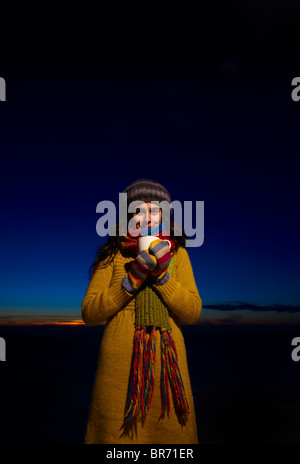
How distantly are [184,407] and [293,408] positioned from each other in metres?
5.09

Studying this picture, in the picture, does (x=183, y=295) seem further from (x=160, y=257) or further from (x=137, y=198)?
(x=137, y=198)

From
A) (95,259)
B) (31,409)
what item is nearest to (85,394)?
(31,409)

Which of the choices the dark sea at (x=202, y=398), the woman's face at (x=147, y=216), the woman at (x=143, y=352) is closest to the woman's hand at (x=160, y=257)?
the woman at (x=143, y=352)

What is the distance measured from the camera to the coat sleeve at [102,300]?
152cm

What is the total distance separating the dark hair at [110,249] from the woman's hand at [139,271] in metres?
0.31

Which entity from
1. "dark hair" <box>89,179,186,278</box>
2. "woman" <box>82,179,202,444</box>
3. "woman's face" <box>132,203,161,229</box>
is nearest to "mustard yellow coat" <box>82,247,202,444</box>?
"woman" <box>82,179,202,444</box>

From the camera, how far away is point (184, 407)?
1457mm

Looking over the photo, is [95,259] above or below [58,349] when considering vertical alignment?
above

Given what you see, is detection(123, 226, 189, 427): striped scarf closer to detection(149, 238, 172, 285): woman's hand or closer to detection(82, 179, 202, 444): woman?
detection(82, 179, 202, 444): woman
